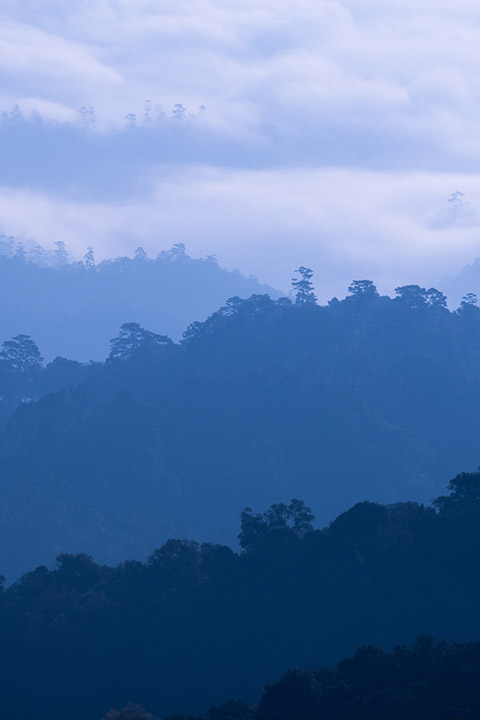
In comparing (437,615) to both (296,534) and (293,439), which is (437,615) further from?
(293,439)

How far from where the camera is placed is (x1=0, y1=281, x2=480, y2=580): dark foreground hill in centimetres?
8575

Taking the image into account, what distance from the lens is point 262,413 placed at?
97688mm

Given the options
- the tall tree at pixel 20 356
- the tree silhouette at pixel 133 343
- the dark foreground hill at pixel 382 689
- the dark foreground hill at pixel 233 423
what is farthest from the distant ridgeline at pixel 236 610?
the tall tree at pixel 20 356

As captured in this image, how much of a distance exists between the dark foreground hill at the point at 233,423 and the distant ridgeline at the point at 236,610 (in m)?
25.3

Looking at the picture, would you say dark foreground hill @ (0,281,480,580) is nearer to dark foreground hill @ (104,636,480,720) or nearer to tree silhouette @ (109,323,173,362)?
tree silhouette @ (109,323,173,362)

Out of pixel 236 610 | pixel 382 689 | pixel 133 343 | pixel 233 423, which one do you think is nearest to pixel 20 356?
pixel 133 343

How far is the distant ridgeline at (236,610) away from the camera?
4994cm

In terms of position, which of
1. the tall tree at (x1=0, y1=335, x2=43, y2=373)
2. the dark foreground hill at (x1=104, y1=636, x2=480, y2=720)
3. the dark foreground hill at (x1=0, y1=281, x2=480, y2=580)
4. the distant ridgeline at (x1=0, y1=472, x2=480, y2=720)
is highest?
the tall tree at (x1=0, y1=335, x2=43, y2=373)

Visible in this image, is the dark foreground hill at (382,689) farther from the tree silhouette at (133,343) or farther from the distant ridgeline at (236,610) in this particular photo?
the tree silhouette at (133,343)

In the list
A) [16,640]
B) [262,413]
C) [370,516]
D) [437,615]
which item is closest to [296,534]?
[370,516]

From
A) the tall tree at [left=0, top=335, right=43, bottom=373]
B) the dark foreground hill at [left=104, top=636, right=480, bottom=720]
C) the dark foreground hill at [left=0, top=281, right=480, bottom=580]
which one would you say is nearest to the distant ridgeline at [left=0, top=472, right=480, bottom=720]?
the dark foreground hill at [left=104, top=636, right=480, bottom=720]

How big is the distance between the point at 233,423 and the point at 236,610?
4460 cm

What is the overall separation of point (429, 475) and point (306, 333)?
94.3ft

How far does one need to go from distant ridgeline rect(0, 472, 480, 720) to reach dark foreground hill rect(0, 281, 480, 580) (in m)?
25.3
